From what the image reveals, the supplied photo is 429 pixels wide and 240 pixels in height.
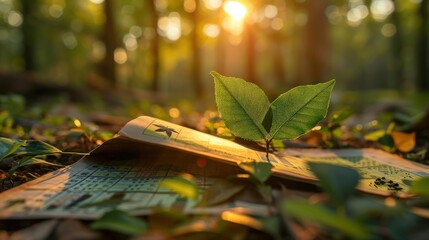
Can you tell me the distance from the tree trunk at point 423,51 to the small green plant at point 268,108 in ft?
45.4

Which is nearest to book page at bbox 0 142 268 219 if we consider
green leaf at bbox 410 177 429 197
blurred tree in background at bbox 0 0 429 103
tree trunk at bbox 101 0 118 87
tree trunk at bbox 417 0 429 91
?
green leaf at bbox 410 177 429 197

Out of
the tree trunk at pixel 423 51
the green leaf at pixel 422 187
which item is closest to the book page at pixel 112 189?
Answer: the green leaf at pixel 422 187

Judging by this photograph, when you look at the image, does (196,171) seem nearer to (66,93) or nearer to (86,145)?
(86,145)

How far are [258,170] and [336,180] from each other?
21cm

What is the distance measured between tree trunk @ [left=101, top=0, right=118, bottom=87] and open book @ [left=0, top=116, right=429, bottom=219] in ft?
29.5

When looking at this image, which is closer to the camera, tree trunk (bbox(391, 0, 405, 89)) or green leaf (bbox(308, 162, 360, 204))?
green leaf (bbox(308, 162, 360, 204))

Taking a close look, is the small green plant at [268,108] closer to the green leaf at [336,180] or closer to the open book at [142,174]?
the open book at [142,174]

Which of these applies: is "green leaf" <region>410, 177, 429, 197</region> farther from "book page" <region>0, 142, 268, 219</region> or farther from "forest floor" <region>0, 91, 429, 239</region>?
"book page" <region>0, 142, 268, 219</region>

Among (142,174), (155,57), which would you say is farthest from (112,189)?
(155,57)

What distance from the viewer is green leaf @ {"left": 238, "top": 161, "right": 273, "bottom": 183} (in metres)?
0.85

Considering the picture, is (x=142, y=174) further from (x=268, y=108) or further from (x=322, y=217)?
(x=322, y=217)

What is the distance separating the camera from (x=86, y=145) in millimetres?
1805

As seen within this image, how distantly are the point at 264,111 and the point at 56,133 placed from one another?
157cm

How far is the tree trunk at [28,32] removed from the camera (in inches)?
516
